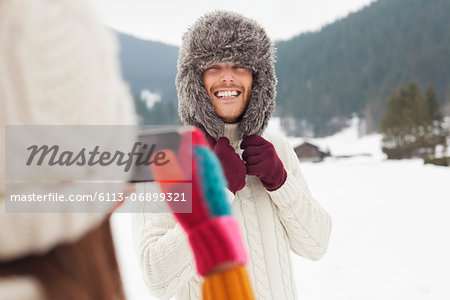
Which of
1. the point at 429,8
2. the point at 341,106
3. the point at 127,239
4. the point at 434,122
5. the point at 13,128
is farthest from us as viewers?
the point at 429,8

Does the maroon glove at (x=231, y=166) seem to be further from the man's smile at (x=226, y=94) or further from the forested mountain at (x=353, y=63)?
the forested mountain at (x=353, y=63)

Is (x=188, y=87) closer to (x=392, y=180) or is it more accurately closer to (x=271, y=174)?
(x=271, y=174)

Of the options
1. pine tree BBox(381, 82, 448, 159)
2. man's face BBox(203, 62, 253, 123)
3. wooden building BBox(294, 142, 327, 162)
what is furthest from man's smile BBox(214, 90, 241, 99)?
wooden building BBox(294, 142, 327, 162)

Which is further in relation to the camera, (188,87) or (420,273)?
(420,273)

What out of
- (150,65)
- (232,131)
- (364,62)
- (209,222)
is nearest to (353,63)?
(364,62)

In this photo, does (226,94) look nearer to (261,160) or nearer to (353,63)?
(261,160)

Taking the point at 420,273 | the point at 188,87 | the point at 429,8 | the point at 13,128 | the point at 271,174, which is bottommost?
the point at 420,273

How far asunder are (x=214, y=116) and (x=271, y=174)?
24cm

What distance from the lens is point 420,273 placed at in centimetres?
302

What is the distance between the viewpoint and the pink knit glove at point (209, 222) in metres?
0.27

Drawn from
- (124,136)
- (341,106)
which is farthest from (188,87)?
(341,106)

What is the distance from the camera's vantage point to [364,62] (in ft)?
171

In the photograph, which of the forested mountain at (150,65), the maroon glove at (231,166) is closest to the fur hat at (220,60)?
the maroon glove at (231,166)

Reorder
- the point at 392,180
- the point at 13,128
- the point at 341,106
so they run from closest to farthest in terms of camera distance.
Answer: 1. the point at 13,128
2. the point at 392,180
3. the point at 341,106
